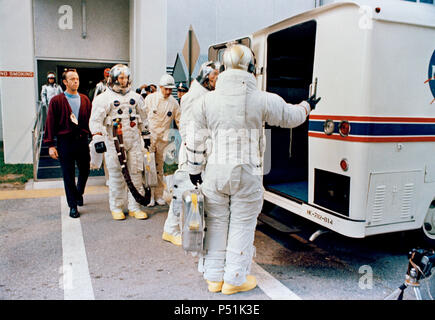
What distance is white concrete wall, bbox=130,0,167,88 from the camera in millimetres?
10164

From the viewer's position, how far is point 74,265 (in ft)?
14.1

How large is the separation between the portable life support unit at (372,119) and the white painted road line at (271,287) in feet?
2.48

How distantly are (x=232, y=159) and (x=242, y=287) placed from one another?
1.26 metres

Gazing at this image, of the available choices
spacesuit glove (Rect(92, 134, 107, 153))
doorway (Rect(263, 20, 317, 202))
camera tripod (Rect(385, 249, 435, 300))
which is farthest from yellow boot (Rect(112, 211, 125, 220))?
camera tripod (Rect(385, 249, 435, 300))

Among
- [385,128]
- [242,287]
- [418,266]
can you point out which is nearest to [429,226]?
[385,128]

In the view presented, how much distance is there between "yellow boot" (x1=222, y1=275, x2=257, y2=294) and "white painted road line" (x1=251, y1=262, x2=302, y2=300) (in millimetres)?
98

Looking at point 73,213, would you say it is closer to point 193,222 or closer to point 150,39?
point 193,222

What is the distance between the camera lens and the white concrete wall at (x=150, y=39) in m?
10.2

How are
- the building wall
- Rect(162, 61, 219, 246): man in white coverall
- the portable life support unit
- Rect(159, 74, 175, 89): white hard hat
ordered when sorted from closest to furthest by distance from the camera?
1. the portable life support unit
2. Rect(162, 61, 219, 246): man in white coverall
3. Rect(159, 74, 175, 89): white hard hat
4. the building wall

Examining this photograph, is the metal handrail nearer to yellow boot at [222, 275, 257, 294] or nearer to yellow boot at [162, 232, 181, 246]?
yellow boot at [162, 232, 181, 246]

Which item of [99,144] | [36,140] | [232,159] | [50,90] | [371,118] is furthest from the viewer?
[50,90]

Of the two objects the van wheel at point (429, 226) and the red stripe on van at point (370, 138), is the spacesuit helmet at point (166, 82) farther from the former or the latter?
the van wheel at point (429, 226)

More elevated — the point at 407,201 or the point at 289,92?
the point at 289,92

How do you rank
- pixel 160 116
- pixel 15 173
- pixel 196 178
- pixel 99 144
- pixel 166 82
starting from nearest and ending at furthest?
pixel 196 178 → pixel 99 144 → pixel 166 82 → pixel 160 116 → pixel 15 173
